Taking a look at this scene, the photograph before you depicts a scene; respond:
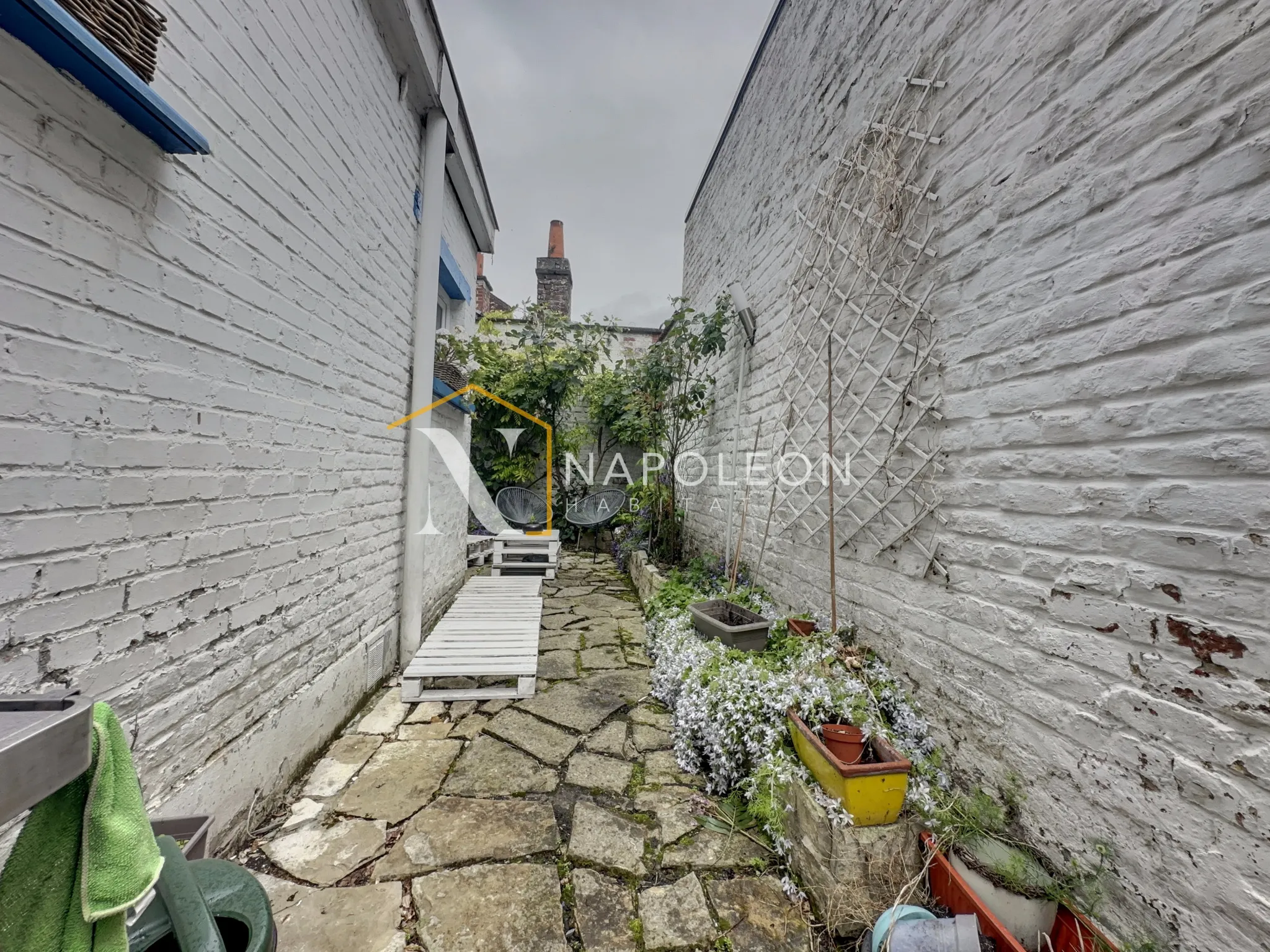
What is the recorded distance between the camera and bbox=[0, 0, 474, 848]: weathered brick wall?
105 centimetres

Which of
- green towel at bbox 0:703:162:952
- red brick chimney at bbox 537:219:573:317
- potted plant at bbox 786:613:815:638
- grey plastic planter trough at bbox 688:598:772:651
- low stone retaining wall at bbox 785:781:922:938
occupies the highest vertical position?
red brick chimney at bbox 537:219:573:317

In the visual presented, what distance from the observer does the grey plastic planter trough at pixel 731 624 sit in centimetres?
271

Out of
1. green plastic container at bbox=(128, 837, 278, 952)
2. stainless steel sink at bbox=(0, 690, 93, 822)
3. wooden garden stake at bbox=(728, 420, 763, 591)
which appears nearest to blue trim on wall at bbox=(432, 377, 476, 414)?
wooden garden stake at bbox=(728, 420, 763, 591)

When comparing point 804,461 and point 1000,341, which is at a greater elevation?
point 1000,341

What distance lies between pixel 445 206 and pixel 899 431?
399 cm

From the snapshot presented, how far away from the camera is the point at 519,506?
6.89 metres

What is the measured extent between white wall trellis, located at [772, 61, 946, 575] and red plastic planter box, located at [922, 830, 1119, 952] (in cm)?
95

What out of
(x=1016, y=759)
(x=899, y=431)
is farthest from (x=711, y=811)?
(x=899, y=431)

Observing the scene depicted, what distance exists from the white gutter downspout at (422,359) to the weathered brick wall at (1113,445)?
111 inches

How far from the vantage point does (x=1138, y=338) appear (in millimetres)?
1268

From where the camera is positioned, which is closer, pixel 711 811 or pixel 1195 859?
pixel 1195 859

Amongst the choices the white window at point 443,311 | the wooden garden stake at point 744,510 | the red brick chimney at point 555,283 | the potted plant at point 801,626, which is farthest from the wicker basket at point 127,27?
the red brick chimney at point 555,283

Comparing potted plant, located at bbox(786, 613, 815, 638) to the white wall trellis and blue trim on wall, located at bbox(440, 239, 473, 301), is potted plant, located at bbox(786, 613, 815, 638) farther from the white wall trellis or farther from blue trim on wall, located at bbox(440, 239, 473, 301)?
blue trim on wall, located at bbox(440, 239, 473, 301)

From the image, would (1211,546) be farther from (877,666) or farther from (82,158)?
(82,158)
